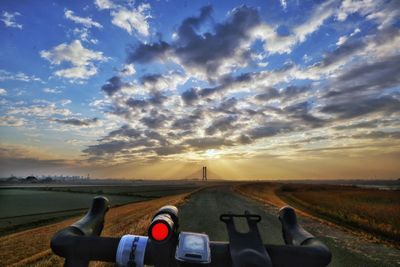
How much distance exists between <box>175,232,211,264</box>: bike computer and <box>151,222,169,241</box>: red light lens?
0.53 ft

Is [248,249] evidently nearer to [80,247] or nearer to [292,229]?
[292,229]

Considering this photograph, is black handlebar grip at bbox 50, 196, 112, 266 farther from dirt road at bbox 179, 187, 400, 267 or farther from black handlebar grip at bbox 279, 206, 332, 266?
dirt road at bbox 179, 187, 400, 267

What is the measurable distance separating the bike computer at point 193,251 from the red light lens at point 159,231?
6.4 inches

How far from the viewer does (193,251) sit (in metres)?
2.78

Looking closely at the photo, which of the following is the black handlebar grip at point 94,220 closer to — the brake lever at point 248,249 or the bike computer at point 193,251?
the bike computer at point 193,251

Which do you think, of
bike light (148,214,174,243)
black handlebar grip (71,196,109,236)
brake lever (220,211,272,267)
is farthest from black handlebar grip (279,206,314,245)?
black handlebar grip (71,196,109,236)

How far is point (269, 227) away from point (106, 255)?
13.5m

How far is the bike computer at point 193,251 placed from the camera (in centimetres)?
276

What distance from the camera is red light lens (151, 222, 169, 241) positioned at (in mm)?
2959

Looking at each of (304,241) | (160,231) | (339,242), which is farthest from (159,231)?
(339,242)

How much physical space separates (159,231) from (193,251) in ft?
1.27

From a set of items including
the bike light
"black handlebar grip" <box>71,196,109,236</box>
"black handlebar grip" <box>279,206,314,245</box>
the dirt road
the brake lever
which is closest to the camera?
the brake lever

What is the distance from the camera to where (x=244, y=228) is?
593 inches

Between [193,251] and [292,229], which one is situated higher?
[292,229]
